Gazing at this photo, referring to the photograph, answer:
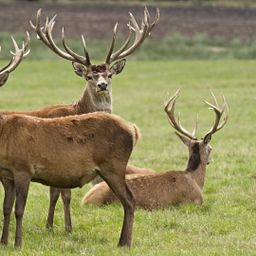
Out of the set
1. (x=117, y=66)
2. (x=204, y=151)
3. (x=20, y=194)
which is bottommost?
(x=204, y=151)

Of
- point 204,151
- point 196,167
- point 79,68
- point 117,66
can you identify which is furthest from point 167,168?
point 79,68

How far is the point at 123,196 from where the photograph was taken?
973cm

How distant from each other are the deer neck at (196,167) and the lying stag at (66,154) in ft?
9.14

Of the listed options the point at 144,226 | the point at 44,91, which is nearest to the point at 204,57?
the point at 44,91

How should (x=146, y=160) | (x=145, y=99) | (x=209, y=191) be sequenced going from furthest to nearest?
(x=145, y=99) < (x=146, y=160) < (x=209, y=191)

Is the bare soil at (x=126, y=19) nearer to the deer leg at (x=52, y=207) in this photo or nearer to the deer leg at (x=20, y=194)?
the deer leg at (x=52, y=207)

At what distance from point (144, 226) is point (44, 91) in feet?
60.6

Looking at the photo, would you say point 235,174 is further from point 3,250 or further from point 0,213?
point 3,250

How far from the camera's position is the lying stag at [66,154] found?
9484mm

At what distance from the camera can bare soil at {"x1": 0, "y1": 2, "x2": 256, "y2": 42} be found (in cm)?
4416

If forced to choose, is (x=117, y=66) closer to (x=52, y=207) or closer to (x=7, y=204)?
(x=52, y=207)

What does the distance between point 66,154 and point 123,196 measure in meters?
0.74

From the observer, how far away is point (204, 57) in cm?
3909

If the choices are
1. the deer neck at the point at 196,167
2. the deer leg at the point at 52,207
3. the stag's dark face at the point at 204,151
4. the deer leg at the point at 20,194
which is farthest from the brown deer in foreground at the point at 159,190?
A: the deer leg at the point at 20,194
